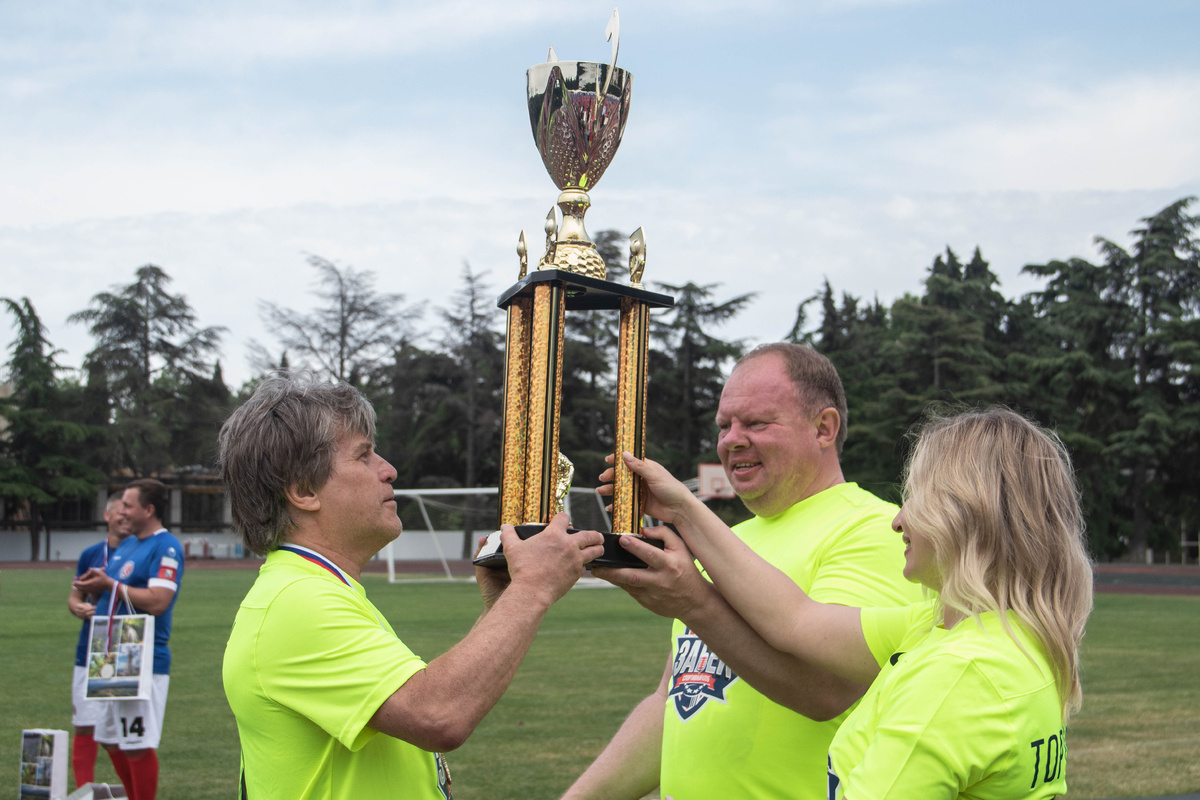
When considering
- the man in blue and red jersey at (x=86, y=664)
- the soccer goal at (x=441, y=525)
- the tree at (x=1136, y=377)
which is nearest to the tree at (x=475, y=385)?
the soccer goal at (x=441, y=525)

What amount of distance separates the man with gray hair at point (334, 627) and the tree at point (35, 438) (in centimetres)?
5564

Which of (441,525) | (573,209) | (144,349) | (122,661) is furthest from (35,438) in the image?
(573,209)

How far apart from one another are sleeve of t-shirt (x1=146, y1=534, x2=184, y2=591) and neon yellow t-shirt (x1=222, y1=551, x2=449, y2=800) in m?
5.65

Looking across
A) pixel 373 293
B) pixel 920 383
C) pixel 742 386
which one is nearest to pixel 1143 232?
pixel 920 383

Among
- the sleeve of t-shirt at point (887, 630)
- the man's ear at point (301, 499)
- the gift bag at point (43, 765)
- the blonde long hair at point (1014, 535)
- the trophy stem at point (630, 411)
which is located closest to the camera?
the blonde long hair at point (1014, 535)

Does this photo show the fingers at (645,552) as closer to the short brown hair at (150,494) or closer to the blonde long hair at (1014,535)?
the blonde long hair at (1014,535)

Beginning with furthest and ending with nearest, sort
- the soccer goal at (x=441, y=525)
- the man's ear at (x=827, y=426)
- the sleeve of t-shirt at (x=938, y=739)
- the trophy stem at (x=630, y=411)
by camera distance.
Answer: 1. the soccer goal at (x=441, y=525)
2. the man's ear at (x=827, y=426)
3. the trophy stem at (x=630, y=411)
4. the sleeve of t-shirt at (x=938, y=739)

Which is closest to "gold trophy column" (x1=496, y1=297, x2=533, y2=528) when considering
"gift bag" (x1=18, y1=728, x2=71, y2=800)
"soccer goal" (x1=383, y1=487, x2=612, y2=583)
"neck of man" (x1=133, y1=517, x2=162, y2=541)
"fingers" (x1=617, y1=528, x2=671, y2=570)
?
"fingers" (x1=617, y1=528, x2=671, y2=570)

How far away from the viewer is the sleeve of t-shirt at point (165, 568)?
763 centimetres

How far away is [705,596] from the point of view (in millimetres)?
2723

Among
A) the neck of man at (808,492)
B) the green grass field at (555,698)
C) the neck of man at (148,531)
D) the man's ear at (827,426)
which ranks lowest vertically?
the green grass field at (555,698)

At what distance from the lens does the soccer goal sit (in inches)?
1391

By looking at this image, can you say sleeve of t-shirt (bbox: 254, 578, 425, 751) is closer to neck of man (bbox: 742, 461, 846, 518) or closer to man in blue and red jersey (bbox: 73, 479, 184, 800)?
neck of man (bbox: 742, 461, 846, 518)

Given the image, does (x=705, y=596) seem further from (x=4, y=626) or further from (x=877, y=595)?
(x=4, y=626)
